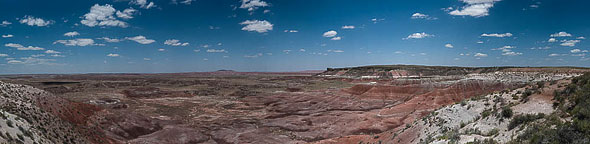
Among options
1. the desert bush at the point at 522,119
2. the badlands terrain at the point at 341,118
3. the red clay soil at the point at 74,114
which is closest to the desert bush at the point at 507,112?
the badlands terrain at the point at 341,118

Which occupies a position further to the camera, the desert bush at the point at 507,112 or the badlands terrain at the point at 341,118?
the desert bush at the point at 507,112

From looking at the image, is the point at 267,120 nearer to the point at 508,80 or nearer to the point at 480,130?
the point at 480,130

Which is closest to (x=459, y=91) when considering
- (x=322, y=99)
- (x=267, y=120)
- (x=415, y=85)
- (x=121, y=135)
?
(x=415, y=85)

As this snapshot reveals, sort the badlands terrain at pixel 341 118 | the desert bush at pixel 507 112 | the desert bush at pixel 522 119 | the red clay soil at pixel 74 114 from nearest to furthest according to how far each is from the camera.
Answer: the desert bush at pixel 522 119
the badlands terrain at pixel 341 118
the desert bush at pixel 507 112
the red clay soil at pixel 74 114

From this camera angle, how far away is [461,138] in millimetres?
12070

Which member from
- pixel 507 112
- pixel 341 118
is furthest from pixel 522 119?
pixel 341 118

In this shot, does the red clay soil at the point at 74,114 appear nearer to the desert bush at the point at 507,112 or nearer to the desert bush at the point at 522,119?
the desert bush at the point at 522,119

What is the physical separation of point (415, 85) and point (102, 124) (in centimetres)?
5172

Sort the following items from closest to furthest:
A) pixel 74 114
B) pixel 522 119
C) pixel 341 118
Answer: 1. pixel 522 119
2. pixel 74 114
3. pixel 341 118

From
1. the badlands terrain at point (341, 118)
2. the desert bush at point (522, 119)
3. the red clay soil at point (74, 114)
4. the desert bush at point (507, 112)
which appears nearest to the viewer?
the desert bush at point (522, 119)

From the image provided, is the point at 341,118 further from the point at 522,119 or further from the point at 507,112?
the point at 522,119

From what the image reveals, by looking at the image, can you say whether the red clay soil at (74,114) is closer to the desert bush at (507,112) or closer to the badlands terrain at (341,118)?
the badlands terrain at (341,118)

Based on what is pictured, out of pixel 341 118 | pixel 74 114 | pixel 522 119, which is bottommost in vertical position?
pixel 341 118

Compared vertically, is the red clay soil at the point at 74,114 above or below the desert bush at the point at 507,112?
below
